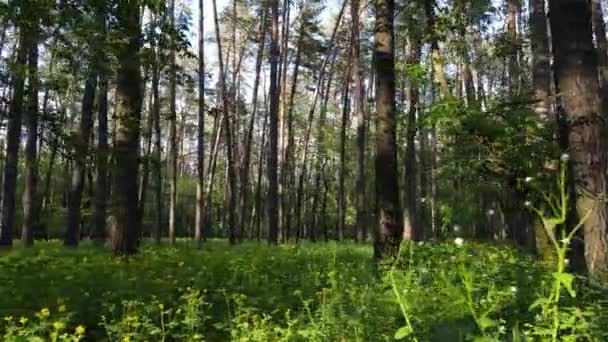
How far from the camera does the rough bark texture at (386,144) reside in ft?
31.4

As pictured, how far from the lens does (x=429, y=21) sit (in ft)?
35.2

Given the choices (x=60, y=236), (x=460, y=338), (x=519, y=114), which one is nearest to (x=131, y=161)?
(x=519, y=114)

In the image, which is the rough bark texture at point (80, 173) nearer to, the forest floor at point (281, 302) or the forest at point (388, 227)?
the forest at point (388, 227)

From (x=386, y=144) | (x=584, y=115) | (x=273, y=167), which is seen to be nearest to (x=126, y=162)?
(x=386, y=144)

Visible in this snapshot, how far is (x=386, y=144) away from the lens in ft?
32.3

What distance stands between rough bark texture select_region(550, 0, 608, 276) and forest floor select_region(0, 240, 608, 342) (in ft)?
1.50

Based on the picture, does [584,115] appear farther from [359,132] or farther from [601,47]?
[359,132]

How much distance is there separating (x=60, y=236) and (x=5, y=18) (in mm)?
36187

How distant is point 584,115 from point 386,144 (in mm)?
5055

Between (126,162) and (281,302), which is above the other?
(126,162)

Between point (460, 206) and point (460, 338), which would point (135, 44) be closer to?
point (460, 206)

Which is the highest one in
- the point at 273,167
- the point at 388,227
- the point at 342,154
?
the point at 342,154

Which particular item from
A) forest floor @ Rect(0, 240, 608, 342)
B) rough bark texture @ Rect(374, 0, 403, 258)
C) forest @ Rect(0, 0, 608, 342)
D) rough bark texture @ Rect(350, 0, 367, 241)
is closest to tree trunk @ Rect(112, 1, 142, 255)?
forest @ Rect(0, 0, 608, 342)

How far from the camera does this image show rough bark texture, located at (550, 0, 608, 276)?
4.79 meters
